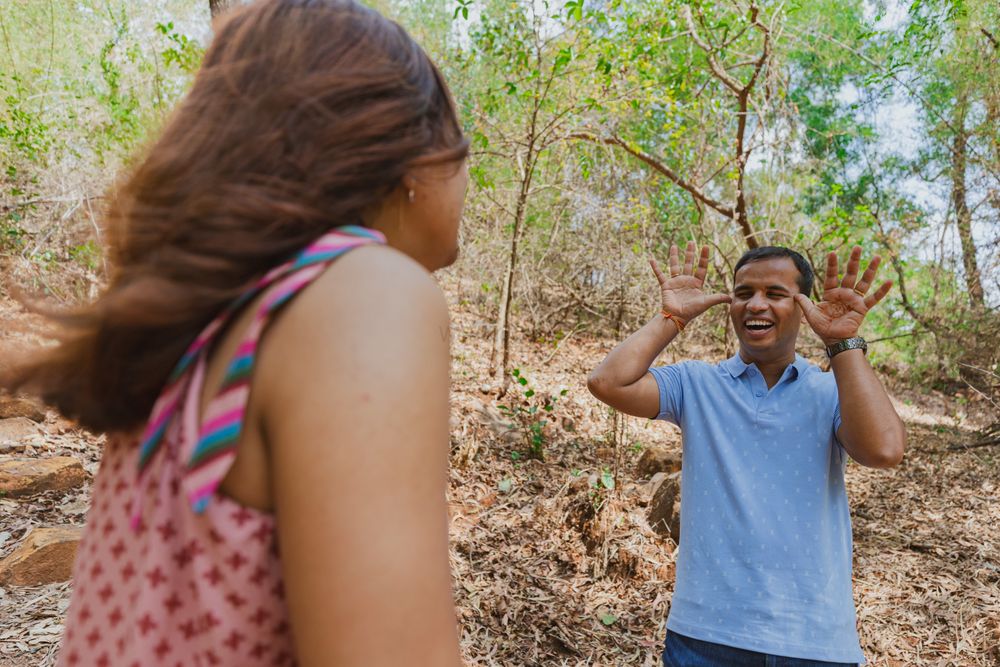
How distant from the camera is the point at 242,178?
62 centimetres

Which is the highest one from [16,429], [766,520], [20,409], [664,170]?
[664,170]

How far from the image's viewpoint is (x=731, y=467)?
7.41 feet

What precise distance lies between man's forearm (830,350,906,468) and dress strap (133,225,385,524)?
189 cm

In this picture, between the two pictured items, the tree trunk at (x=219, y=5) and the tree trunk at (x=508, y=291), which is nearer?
the tree trunk at (x=219, y=5)

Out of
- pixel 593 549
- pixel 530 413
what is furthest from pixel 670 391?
pixel 530 413

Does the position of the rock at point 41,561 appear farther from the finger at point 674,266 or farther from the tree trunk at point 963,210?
the tree trunk at point 963,210

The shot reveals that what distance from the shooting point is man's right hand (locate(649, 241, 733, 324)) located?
2623 millimetres

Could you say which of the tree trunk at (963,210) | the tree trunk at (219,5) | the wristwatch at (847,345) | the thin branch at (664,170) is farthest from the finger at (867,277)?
the tree trunk at (963,210)

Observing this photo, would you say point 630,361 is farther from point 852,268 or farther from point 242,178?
point 242,178

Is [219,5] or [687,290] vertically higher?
[219,5]

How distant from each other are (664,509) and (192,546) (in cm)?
472

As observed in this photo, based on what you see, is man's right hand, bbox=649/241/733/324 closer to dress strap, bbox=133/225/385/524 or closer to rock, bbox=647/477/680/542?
dress strap, bbox=133/225/385/524

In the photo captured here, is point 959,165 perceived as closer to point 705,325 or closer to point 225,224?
point 705,325

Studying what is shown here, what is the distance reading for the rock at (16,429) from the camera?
5312mm
